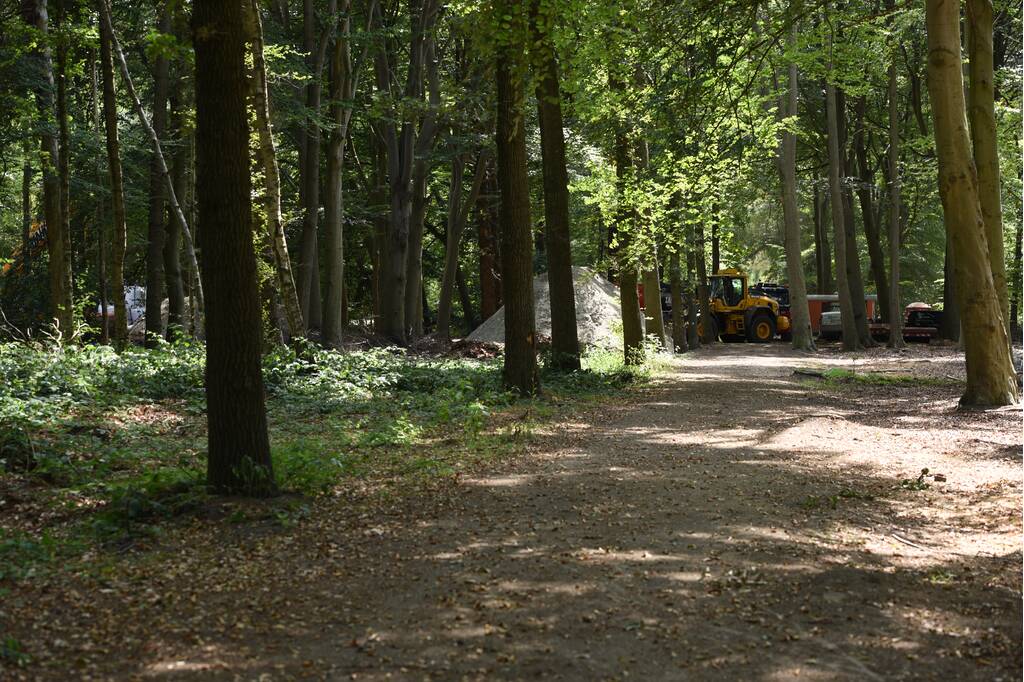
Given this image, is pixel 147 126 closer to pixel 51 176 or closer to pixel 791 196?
pixel 51 176

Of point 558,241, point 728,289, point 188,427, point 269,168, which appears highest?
point 269,168

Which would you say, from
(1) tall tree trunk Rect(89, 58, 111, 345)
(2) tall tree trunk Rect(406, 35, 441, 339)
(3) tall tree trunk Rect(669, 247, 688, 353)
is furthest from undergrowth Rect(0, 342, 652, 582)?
(3) tall tree trunk Rect(669, 247, 688, 353)

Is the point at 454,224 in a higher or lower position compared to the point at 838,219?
higher

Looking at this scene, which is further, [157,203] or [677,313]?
[677,313]

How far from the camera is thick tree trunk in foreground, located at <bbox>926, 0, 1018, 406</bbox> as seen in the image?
11.9 metres

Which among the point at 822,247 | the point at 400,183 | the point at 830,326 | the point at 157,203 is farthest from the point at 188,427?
the point at 822,247

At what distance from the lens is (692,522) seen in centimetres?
652

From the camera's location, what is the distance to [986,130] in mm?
12875

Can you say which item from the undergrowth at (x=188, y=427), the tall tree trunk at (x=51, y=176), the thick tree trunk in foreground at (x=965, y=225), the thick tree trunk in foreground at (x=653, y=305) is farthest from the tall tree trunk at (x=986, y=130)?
the tall tree trunk at (x=51, y=176)

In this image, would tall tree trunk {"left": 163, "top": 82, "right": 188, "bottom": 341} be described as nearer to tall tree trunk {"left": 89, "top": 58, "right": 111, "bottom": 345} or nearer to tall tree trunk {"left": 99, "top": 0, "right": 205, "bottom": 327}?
tall tree trunk {"left": 89, "top": 58, "right": 111, "bottom": 345}

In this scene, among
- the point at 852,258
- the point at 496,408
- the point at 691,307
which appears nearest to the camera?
the point at 496,408

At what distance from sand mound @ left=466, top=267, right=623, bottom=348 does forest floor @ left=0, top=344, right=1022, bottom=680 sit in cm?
1731

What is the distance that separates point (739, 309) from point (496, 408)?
78.9ft

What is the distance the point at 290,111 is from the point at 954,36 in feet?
38.9
